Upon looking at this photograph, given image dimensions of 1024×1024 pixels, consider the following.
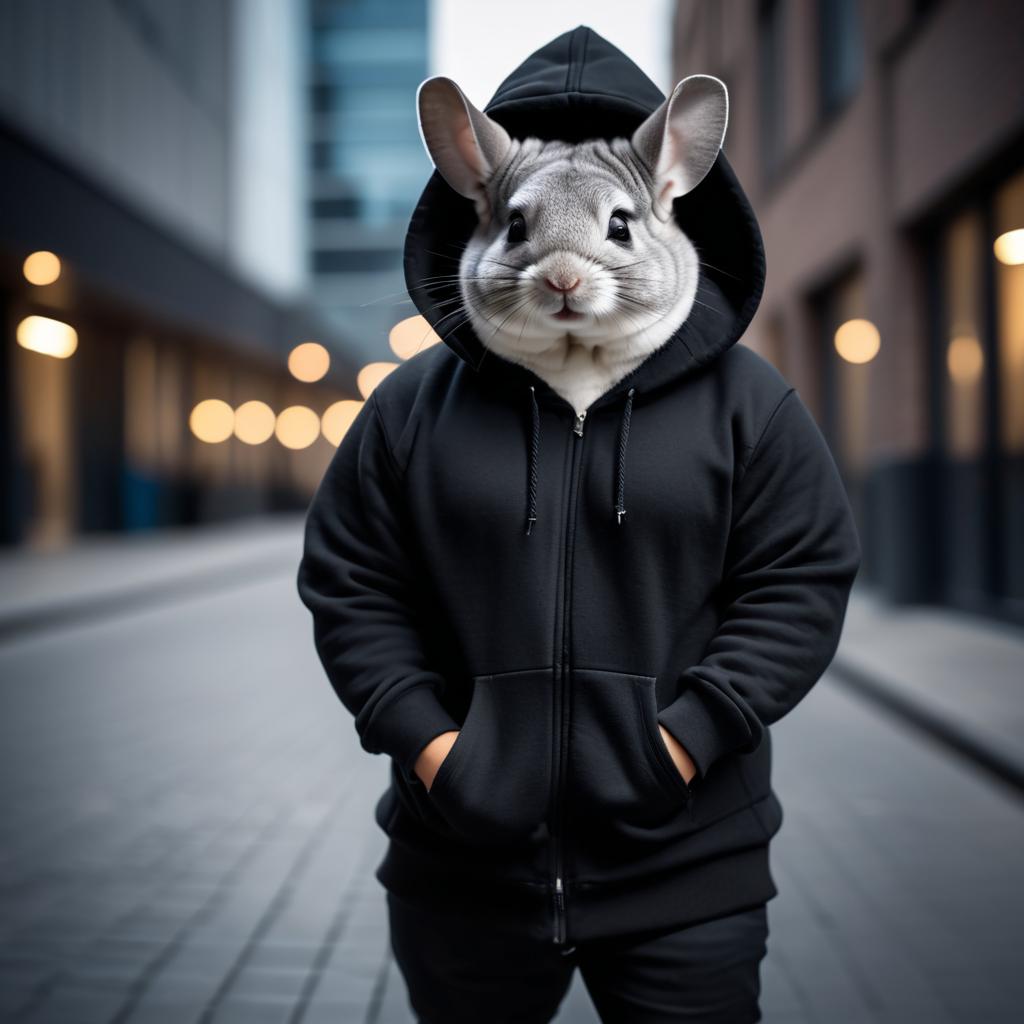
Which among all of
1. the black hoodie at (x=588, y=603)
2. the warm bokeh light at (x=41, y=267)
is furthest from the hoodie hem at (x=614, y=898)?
the warm bokeh light at (x=41, y=267)

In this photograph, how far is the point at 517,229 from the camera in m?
1.58

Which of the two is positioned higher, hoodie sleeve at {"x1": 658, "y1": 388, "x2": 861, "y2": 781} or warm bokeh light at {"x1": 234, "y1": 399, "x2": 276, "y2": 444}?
warm bokeh light at {"x1": 234, "y1": 399, "x2": 276, "y2": 444}

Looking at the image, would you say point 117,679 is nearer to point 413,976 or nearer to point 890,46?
point 413,976

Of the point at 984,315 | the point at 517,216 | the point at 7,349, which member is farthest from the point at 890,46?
the point at 7,349

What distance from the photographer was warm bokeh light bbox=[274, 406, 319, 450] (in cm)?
3650

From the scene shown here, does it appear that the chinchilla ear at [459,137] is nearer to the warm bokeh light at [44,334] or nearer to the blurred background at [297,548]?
the blurred background at [297,548]

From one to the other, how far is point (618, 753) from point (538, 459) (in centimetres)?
44

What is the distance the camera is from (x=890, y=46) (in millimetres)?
11547

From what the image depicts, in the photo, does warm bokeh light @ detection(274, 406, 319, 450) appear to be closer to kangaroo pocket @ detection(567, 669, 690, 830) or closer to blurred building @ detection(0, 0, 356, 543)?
blurred building @ detection(0, 0, 356, 543)

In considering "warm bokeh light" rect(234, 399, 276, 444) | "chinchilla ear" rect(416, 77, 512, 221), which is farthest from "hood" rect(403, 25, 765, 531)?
"warm bokeh light" rect(234, 399, 276, 444)

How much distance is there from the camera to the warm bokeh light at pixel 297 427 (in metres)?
36.5

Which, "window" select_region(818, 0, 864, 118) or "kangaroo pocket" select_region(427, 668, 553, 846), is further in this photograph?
"window" select_region(818, 0, 864, 118)

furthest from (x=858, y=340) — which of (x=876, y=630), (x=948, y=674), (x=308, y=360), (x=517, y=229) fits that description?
(x=308, y=360)

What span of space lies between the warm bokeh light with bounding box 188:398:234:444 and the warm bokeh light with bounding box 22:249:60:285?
10370 millimetres
